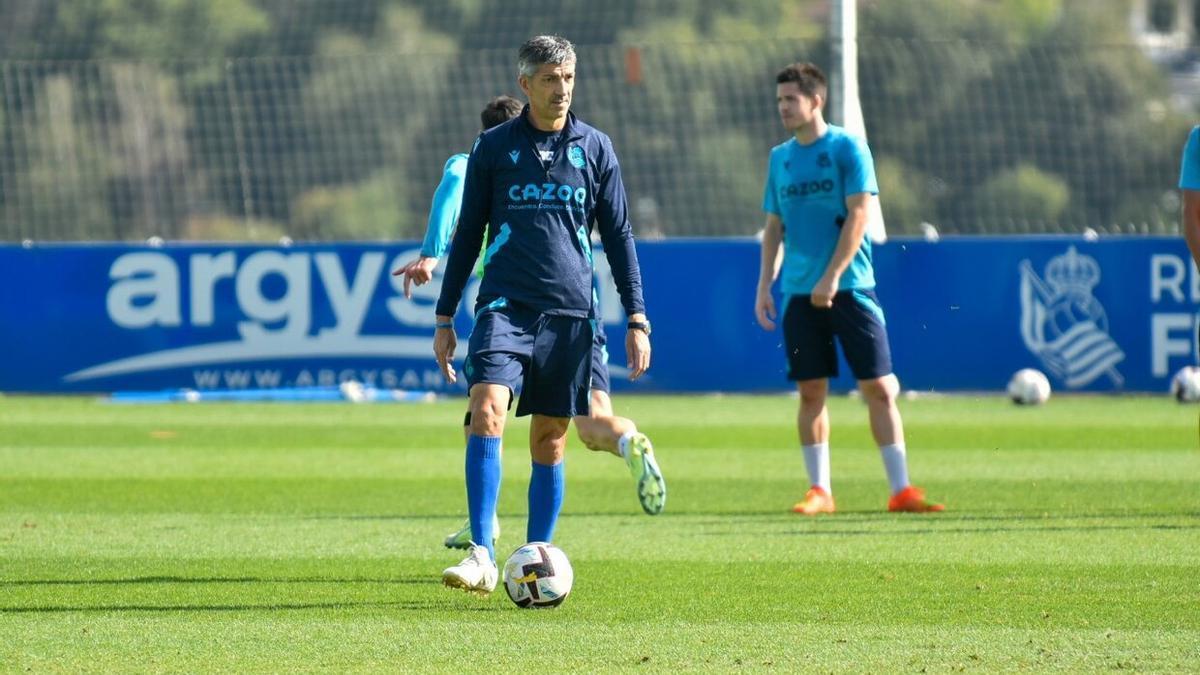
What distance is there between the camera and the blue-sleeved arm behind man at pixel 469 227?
6.68m

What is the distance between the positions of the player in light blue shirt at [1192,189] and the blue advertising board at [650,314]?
31.0ft

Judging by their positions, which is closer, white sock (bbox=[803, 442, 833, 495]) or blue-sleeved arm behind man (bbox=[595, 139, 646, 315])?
blue-sleeved arm behind man (bbox=[595, 139, 646, 315])

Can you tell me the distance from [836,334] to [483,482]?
3.46 m

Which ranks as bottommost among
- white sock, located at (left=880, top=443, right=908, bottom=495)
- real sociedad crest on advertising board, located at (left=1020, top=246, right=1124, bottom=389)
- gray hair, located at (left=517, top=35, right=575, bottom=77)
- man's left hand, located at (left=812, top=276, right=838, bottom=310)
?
Answer: real sociedad crest on advertising board, located at (left=1020, top=246, right=1124, bottom=389)

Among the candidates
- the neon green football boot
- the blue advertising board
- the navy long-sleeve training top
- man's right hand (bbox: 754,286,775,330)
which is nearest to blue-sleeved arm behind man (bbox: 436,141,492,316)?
the navy long-sleeve training top

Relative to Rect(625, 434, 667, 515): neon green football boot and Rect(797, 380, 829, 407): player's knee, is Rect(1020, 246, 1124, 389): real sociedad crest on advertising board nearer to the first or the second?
Rect(797, 380, 829, 407): player's knee

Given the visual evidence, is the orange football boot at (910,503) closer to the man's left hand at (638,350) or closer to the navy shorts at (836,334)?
the navy shorts at (836,334)

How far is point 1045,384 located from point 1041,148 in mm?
23187

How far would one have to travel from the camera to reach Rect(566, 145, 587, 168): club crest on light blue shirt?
6.66 m

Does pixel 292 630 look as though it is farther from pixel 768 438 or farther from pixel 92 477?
pixel 768 438

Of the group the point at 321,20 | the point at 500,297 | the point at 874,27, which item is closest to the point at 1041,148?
the point at 874,27

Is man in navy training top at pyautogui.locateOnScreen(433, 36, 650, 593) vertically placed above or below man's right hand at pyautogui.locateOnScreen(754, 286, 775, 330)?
above

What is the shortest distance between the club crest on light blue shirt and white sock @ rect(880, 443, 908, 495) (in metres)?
3.41

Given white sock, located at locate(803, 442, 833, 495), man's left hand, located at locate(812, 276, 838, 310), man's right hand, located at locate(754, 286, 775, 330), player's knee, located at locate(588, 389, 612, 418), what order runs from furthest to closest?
man's right hand, located at locate(754, 286, 775, 330) < white sock, located at locate(803, 442, 833, 495) < man's left hand, located at locate(812, 276, 838, 310) < player's knee, located at locate(588, 389, 612, 418)
